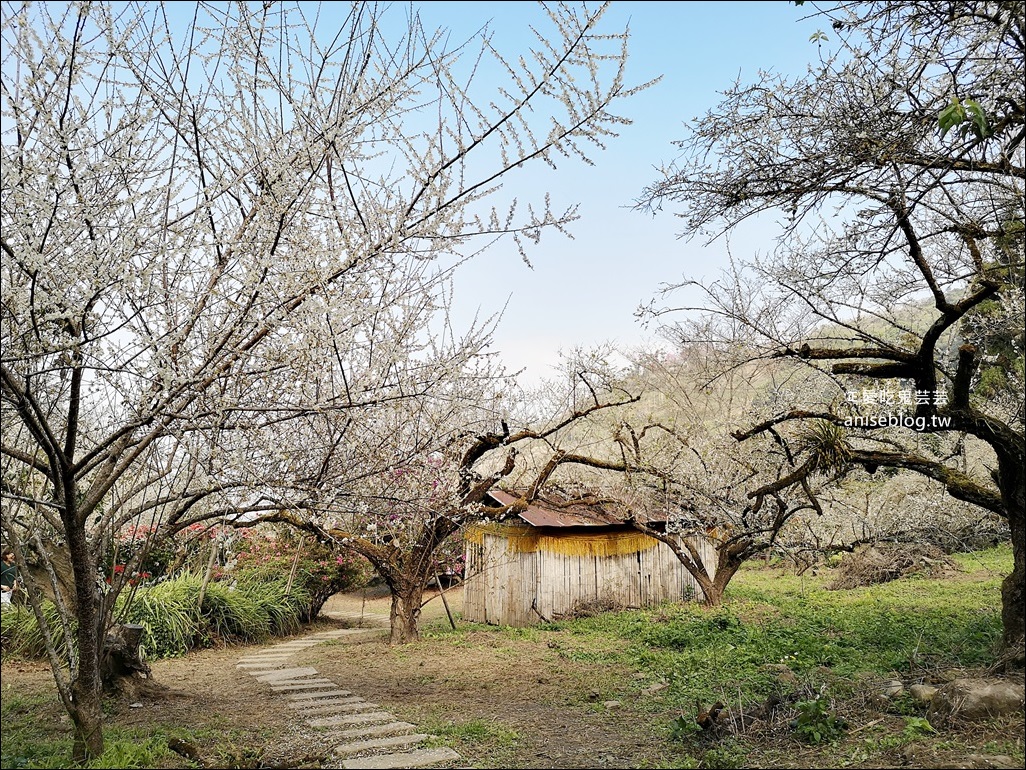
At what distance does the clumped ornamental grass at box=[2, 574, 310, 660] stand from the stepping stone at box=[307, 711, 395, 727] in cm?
327

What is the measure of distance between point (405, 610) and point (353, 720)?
405cm

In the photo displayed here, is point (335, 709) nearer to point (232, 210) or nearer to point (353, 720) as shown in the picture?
point (353, 720)

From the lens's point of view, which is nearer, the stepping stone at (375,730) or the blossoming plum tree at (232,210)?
the blossoming plum tree at (232,210)

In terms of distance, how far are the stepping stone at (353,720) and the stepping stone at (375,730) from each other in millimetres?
123

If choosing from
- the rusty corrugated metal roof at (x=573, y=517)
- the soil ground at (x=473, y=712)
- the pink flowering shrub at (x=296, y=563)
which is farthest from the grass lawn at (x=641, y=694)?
the pink flowering shrub at (x=296, y=563)

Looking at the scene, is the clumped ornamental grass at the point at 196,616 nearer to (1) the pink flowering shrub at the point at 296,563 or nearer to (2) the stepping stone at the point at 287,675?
(1) the pink flowering shrub at the point at 296,563

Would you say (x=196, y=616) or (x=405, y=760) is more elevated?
(x=196, y=616)

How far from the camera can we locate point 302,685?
22.6 feet

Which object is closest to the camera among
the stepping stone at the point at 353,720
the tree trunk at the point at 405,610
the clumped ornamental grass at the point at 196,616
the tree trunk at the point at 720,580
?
the stepping stone at the point at 353,720

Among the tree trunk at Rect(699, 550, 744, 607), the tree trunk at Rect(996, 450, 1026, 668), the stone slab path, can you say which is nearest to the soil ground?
the stone slab path

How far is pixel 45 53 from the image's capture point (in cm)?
273

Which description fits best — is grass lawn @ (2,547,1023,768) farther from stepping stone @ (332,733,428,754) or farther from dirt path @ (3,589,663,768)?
stepping stone @ (332,733,428,754)

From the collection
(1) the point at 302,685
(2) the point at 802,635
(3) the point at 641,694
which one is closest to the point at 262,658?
(1) the point at 302,685

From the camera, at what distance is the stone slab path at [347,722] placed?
445 centimetres
